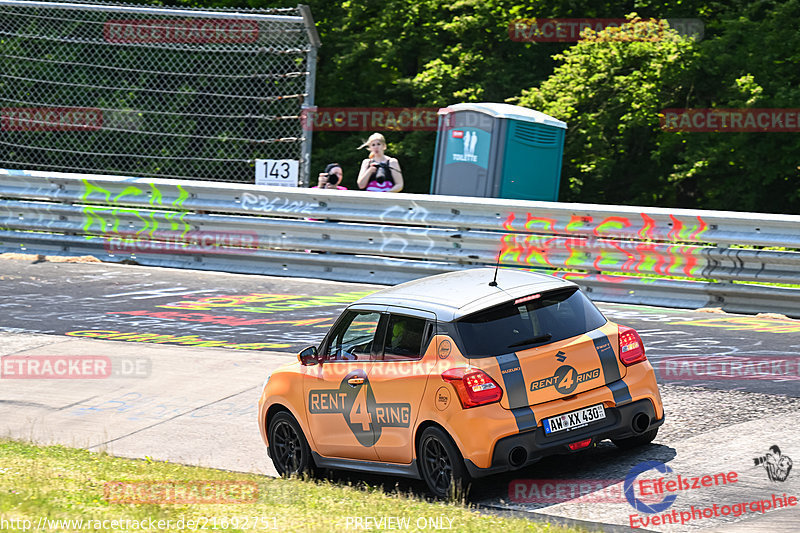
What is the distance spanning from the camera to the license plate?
7.11 m

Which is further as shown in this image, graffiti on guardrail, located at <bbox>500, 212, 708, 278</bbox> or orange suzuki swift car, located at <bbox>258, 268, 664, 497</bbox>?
graffiti on guardrail, located at <bbox>500, 212, 708, 278</bbox>

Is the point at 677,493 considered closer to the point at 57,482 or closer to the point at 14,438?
the point at 57,482

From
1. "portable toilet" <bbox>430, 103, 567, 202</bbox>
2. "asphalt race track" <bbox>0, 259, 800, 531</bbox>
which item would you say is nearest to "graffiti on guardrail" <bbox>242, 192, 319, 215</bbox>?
"asphalt race track" <bbox>0, 259, 800, 531</bbox>

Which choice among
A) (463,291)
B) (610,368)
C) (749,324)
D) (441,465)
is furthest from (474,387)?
(749,324)

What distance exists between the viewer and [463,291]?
7.58 meters

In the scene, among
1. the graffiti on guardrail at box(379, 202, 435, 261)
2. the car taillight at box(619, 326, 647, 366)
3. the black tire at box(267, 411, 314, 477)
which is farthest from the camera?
the graffiti on guardrail at box(379, 202, 435, 261)

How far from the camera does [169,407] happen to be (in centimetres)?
998

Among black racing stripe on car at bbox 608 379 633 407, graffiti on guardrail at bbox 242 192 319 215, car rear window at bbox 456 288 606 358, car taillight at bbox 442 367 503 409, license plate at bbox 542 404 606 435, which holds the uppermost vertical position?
car rear window at bbox 456 288 606 358

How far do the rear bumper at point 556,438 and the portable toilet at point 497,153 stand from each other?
8605 millimetres

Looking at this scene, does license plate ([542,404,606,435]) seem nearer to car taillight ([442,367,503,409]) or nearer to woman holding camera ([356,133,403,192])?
car taillight ([442,367,503,409])

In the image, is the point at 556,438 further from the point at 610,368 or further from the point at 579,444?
the point at 610,368

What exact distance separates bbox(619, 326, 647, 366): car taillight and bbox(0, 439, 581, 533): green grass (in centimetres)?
151

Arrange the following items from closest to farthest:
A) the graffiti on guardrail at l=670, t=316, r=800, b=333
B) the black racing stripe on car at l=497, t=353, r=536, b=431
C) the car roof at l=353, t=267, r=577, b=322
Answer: the black racing stripe on car at l=497, t=353, r=536, b=431 → the car roof at l=353, t=267, r=577, b=322 → the graffiti on guardrail at l=670, t=316, r=800, b=333

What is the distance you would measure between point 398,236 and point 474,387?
7.57 metres
